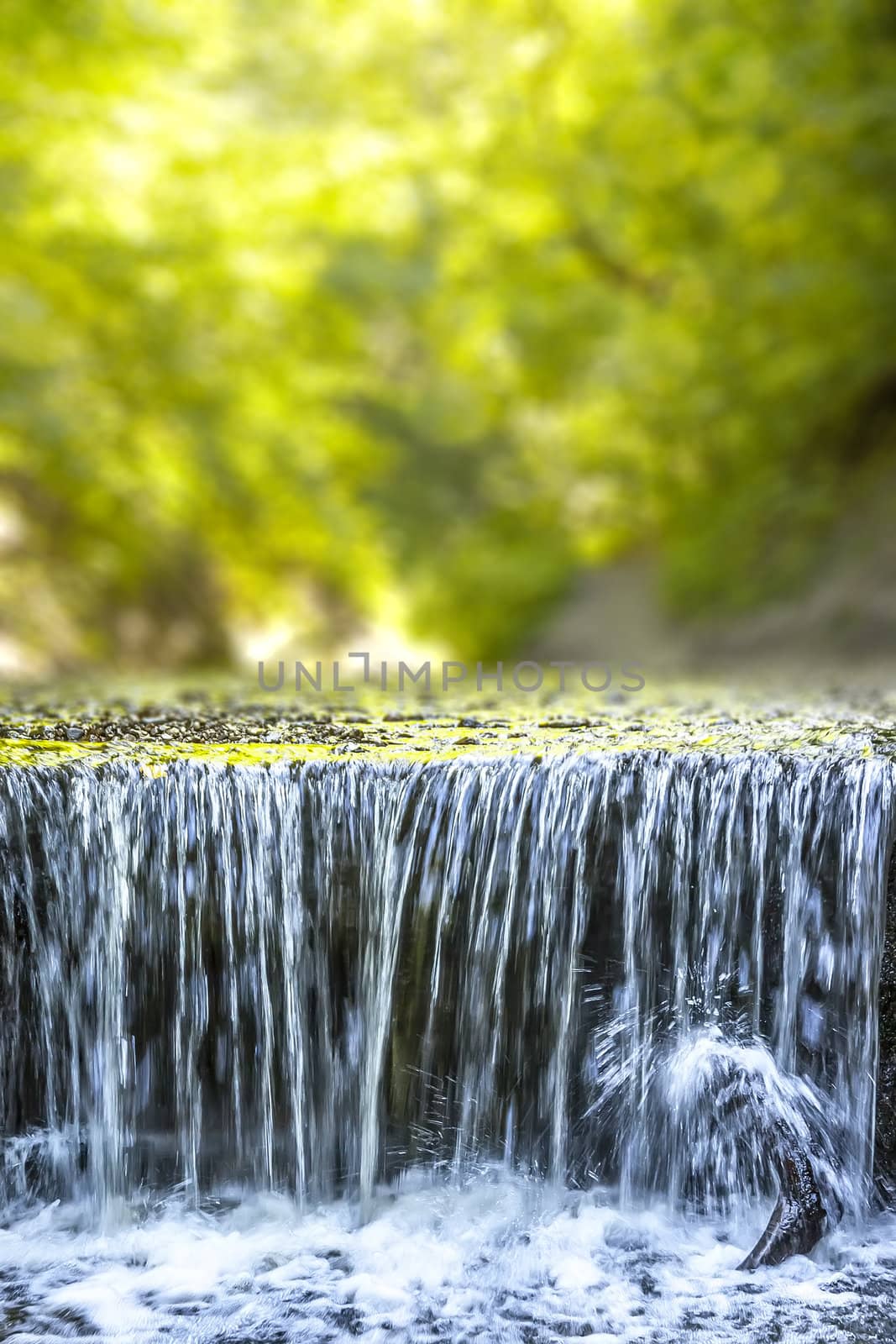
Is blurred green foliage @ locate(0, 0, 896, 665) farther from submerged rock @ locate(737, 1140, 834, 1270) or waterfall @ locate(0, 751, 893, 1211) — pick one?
submerged rock @ locate(737, 1140, 834, 1270)

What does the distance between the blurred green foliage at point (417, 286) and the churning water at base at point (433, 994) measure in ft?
19.2

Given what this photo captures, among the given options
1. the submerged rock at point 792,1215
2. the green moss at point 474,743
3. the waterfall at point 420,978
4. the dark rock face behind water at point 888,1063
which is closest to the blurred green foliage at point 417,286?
the green moss at point 474,743

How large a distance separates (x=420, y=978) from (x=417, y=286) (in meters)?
12.6

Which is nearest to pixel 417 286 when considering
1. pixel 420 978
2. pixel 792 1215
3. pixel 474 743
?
pixel 474 743

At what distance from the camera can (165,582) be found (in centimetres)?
1100

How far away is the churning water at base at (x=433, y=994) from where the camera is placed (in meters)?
3.02

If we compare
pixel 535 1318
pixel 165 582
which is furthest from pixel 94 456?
pixel 535 1318

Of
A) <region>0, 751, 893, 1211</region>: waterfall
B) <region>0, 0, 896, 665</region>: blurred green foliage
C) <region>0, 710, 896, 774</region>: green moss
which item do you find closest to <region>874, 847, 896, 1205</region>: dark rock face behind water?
<region>0, 751, 893, 1211</region>: waterfall

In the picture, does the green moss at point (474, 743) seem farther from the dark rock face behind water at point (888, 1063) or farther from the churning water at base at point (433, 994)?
the dark rock face behind water at point (888, 1063)

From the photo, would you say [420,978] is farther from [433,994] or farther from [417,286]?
[417,286]

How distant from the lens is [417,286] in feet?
47.2

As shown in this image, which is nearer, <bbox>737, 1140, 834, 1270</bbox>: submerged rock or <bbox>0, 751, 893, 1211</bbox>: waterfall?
<bbox>737, 1140, 834, 1270</bbox>: submerged rock

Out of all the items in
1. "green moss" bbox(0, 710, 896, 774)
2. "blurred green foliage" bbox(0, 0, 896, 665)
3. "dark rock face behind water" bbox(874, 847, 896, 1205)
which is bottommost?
"dark rock face behind water" bbox(874, 847, 896, 1205)

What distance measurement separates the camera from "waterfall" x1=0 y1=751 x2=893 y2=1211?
3.05 meters
